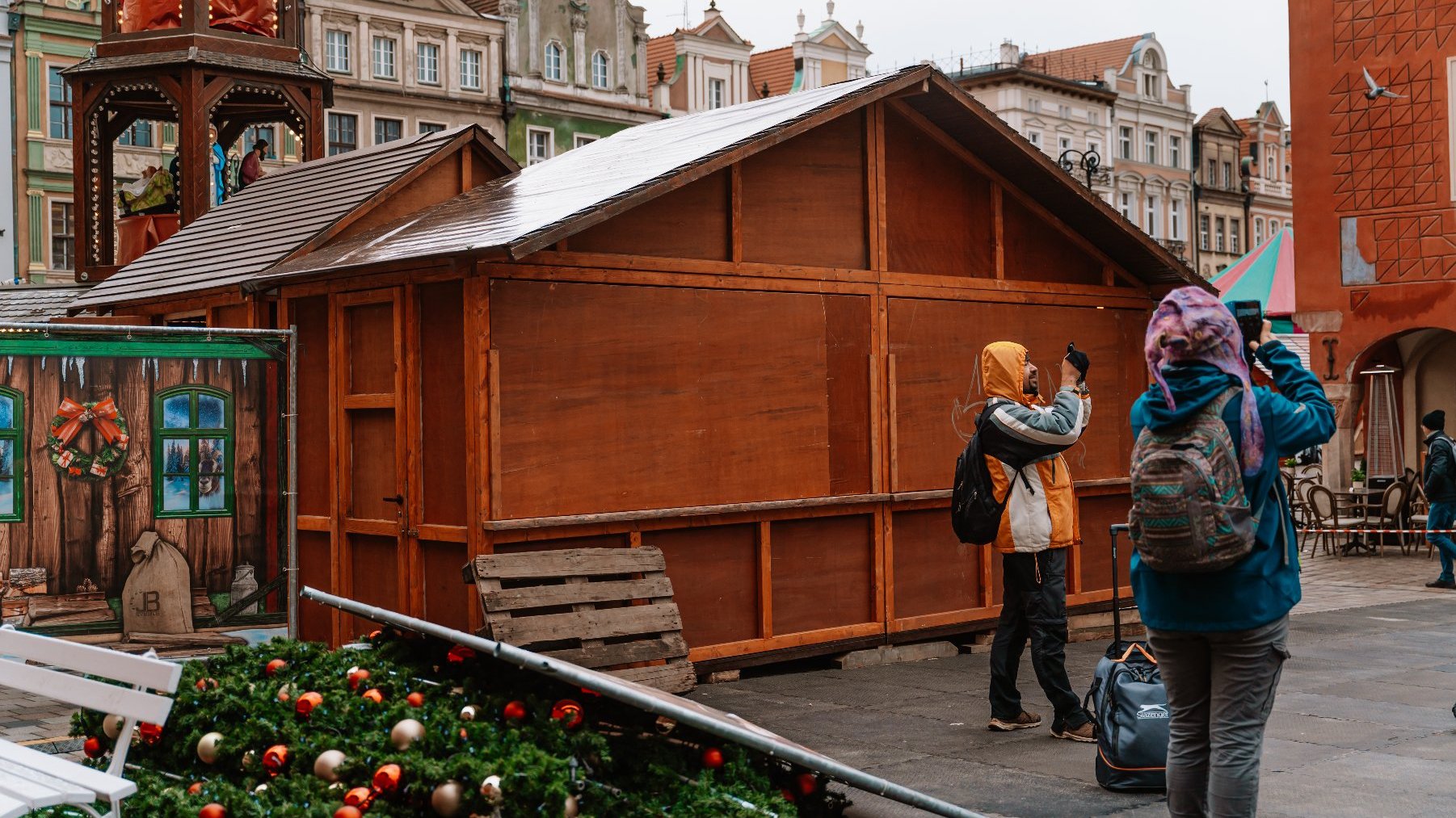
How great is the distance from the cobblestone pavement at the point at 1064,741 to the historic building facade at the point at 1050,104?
174 feet

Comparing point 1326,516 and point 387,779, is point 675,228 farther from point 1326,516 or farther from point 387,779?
point 1326,516

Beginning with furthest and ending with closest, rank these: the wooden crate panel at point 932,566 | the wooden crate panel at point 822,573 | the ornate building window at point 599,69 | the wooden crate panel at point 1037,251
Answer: the ornate building window at point 599,69
the wooden crate panel at point 1037,251
the wooden crate panel at point 932,566
the wooden crate panel at point 822,573

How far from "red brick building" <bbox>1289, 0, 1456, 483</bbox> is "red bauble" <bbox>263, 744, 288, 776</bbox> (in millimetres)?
22160

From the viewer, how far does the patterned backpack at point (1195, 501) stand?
17.0 ft

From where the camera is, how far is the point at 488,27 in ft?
151

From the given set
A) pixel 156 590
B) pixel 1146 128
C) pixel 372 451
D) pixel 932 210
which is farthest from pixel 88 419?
pixel 1146 128

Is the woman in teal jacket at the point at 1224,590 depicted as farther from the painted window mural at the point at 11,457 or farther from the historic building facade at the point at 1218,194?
the historic building facade at the point at 1218,194

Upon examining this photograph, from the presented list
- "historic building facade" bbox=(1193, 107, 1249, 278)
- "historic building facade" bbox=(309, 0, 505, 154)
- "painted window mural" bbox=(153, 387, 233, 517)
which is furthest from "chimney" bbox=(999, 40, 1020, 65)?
"painted window mural" bbox=(153, 387, 233, 517)

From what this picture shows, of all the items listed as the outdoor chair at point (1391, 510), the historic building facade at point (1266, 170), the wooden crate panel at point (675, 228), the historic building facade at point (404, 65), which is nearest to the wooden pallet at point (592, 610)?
the wooden crate panel at point (675, 228)

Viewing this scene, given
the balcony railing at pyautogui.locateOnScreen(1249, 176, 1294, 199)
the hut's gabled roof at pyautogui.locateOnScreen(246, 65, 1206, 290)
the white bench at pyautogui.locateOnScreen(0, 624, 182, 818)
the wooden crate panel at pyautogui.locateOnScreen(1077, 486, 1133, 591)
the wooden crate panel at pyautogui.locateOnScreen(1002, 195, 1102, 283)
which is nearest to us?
the white bench at pyautogui.locateOnScreen(0, 624, 182, 818)

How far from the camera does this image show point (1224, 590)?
17.2 feet

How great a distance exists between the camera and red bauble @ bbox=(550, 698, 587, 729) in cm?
580

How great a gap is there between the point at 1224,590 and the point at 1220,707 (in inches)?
16.0

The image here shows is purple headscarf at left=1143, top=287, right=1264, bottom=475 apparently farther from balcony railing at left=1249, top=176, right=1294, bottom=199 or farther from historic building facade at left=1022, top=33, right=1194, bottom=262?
balcony railing at left=1249, top=176, right=1294, bottom=199
